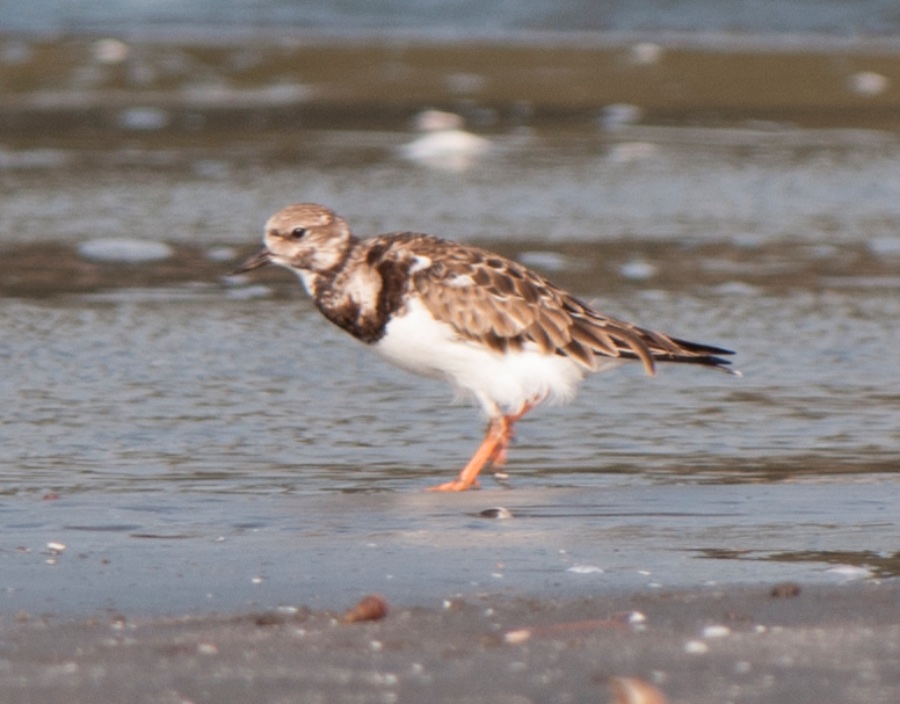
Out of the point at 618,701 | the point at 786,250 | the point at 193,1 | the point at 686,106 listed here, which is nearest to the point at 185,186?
the point at 786,250

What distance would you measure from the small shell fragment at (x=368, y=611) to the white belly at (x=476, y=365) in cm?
124

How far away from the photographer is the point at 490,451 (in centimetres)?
359

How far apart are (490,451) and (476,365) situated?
0.21 metres

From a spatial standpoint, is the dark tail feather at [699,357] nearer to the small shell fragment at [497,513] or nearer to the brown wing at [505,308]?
the brown wing at [505,308]

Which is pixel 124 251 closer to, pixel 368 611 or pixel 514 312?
pixel 514 312

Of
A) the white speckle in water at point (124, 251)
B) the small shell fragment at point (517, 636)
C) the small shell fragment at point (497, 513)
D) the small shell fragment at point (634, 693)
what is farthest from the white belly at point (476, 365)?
the white speckle in water at point (124, 251)

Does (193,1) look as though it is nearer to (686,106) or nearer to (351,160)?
(686,106)

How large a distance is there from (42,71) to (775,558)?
8.46m

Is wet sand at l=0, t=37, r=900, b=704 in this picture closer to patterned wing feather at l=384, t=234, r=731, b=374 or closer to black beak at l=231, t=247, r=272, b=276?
patterned wing feather at l=384, t=234, r=731, b=374

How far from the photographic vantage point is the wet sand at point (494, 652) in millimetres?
2121

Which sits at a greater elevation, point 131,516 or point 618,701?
point 618,701

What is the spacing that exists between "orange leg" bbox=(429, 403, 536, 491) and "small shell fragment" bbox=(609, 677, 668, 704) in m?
1.35

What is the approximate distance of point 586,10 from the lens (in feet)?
41.8

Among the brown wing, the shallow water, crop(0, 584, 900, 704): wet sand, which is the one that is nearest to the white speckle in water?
the shallow water
